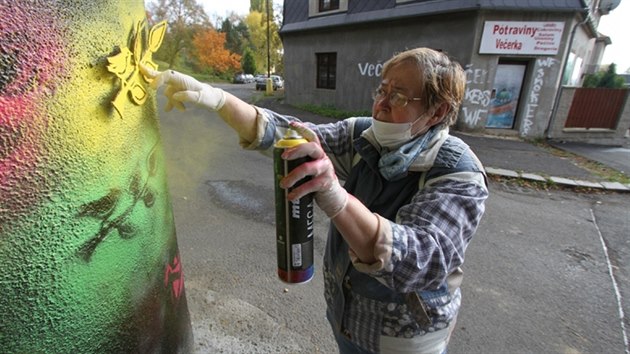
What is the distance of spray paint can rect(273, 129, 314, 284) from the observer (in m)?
1.02

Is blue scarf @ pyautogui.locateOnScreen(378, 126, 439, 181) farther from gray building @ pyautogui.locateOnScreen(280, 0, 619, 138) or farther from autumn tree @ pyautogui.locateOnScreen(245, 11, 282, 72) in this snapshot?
autumn tree @ pyautogui.locateOnScreen(245, 11, 282, 72)

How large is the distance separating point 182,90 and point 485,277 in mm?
3386

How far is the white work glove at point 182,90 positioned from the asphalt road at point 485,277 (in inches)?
73.4

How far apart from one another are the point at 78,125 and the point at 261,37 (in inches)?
1585

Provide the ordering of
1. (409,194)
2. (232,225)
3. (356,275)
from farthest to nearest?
(232,225), (356,275), (409,194)

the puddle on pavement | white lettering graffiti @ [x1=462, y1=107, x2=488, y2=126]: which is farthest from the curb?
the puddle on pavement

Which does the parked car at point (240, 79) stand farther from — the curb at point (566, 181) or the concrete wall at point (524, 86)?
the curb at point (566, 181)

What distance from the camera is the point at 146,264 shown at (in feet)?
4.66

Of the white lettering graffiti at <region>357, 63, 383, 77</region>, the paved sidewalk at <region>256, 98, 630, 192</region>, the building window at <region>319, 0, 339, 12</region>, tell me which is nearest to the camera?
the paved sidewalk at <region>256, 98, 630, 192</region>

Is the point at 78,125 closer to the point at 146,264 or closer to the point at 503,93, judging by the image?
the point at 146,264

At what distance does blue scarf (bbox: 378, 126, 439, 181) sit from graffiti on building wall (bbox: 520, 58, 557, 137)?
1040 cm

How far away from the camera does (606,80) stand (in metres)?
15.1

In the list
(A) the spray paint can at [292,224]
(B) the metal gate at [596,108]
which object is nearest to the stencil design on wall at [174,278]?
(A) the spray paint can at [292,224]

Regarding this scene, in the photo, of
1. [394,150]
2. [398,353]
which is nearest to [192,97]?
[394,150]
